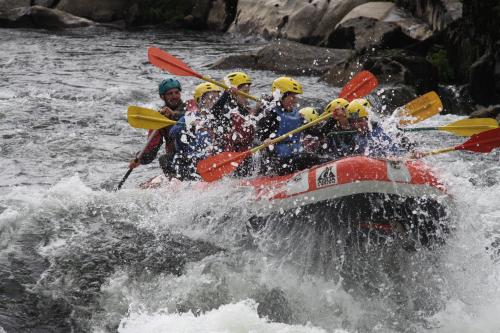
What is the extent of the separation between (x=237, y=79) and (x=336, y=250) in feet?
8.15

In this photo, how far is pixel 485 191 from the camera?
8531mm

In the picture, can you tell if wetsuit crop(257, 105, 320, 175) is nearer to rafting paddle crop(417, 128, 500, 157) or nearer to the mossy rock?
rafting paddle crop(417, 128, 500, 157)

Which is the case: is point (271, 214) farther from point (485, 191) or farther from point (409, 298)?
point (485, 191)

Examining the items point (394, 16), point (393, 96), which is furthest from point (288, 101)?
point (394, 16)

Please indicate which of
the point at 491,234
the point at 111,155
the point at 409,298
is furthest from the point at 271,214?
the point at 111,155

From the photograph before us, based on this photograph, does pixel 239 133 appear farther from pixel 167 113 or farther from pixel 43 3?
pixel 43 3


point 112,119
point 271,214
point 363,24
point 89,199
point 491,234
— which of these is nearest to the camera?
point 271,214

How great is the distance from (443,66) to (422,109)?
6719 mm

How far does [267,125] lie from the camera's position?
7.27m

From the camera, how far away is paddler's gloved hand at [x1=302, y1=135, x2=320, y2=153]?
6926 millimetres

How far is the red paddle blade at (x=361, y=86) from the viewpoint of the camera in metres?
7.89

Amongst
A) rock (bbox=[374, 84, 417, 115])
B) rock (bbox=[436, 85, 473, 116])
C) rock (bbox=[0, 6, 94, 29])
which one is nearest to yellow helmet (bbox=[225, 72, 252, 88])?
rock (bbox=[374, 84, 417, 115])

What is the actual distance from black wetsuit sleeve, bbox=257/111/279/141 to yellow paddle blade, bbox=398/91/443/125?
133 cm

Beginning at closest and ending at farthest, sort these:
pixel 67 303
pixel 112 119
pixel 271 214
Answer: pixel 67 303, pixel 271 214, pixel 112 119
